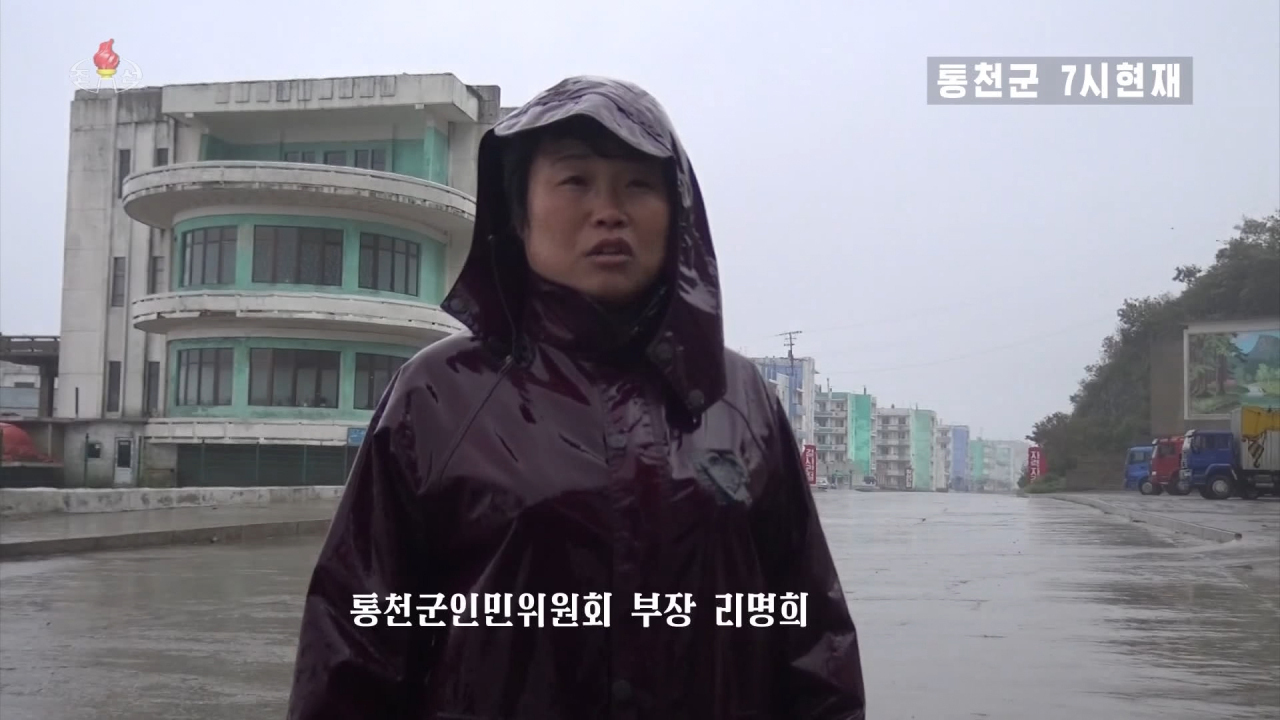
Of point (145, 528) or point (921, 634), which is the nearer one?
point (921, 634)

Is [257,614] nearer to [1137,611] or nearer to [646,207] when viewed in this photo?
[1137,611]

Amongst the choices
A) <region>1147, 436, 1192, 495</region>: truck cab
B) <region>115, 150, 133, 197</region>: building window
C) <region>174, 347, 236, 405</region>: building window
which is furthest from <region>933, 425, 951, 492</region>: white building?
<region>174, 347, 236, 405</region>: building window

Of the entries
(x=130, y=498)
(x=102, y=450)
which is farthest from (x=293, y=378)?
(x=130, y=498)

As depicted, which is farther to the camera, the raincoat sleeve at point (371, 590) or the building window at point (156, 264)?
the building window at point (156, 264)

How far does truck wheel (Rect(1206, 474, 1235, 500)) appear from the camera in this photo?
34719 millimetres

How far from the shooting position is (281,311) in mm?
27500

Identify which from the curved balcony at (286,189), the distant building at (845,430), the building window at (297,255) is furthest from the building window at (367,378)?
the distant building at (845,430)

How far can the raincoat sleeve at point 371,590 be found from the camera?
153cm

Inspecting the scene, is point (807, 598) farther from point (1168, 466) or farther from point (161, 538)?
point (1168, 466)

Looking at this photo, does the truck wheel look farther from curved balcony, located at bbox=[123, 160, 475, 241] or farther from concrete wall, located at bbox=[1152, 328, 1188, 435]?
curved balcony, located at bbox=[123, 160, 475, 241]

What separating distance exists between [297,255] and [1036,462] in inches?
1896

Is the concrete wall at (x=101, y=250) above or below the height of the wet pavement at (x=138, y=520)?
above

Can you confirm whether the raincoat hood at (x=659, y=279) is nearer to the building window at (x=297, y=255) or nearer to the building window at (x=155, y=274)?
the building window at (x=297, y=255)

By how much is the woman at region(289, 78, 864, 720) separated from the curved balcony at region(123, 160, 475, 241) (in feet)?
88.6
